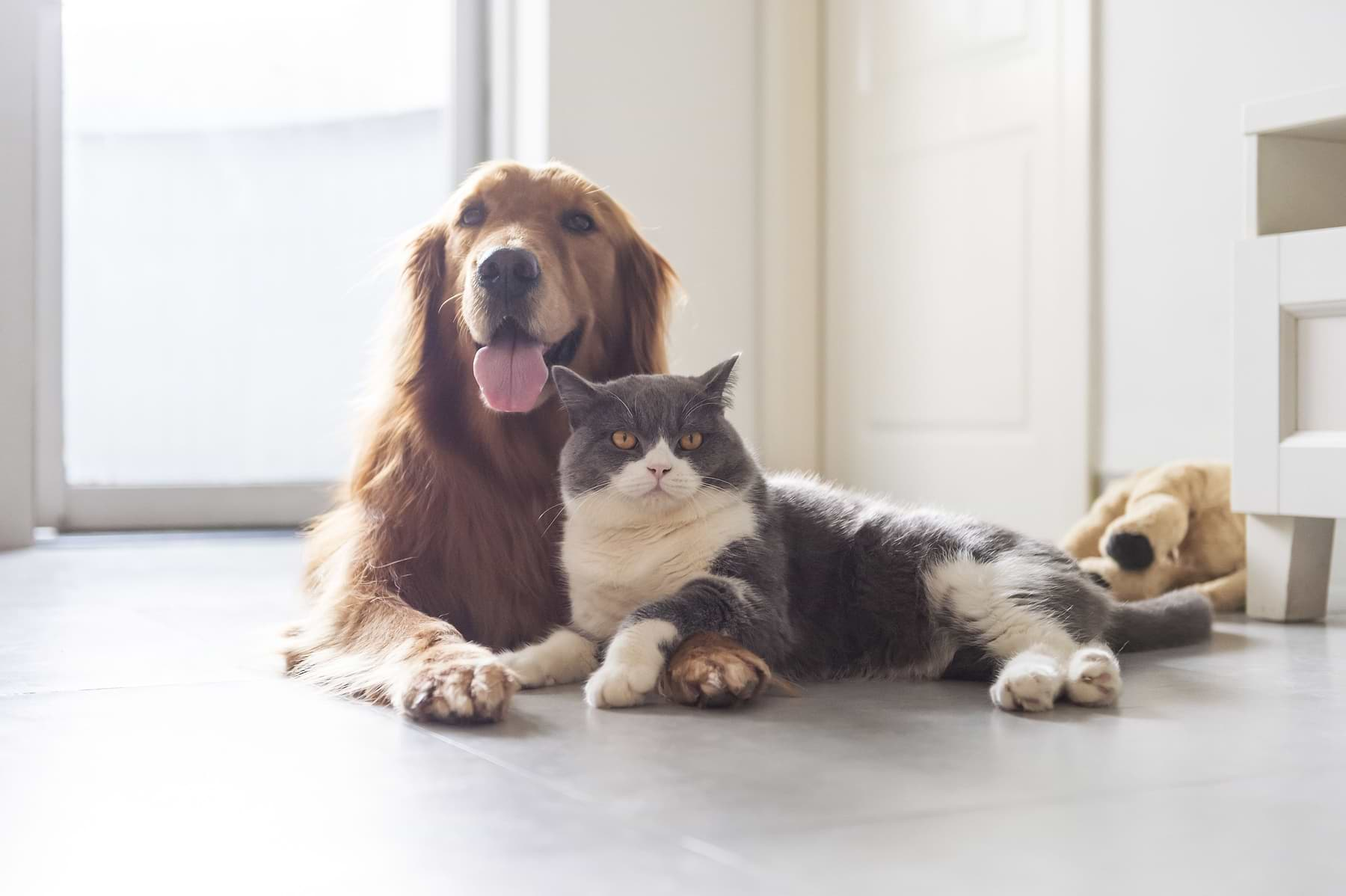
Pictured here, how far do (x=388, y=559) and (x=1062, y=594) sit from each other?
85 cm

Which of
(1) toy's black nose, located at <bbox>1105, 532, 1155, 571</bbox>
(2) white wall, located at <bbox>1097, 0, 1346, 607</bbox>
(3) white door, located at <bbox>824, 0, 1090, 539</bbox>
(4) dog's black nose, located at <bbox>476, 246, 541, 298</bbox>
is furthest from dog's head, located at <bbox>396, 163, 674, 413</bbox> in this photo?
(3) white door, located at <bbox>824, 0, 1090, 539</bbox>

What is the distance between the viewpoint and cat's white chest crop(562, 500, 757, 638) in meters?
1.48

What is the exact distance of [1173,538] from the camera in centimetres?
226

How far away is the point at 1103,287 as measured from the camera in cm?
296

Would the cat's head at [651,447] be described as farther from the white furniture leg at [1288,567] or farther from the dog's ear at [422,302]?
the white furniture leg at [1288,567]

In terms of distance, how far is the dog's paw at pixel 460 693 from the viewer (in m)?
1.25

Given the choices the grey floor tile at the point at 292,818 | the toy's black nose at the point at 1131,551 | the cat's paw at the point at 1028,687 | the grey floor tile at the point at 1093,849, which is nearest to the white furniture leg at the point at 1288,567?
the toy's black nose at the point at 1131,551

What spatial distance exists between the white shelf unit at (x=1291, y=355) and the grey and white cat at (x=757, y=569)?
63 cm

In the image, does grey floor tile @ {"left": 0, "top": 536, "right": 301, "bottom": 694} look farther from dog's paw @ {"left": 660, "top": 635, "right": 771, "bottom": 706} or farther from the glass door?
dog's paw @ {"left": 660, "top": 635, "right": 771, "bottom": 706}

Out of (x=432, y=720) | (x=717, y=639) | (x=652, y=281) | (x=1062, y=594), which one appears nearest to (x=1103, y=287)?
(x=652, y=281)

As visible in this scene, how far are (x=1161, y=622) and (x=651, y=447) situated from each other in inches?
30.8

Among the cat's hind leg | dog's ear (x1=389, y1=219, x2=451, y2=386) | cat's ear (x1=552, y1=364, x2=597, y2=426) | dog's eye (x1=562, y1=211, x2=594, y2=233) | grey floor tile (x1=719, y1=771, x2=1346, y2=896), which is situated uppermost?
dog's eye (x1=562, y1=211, x2=594, y2=233)

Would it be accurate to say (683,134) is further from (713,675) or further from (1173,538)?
(713,675)

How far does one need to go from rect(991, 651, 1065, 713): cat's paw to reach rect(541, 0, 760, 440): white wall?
7.45ft
